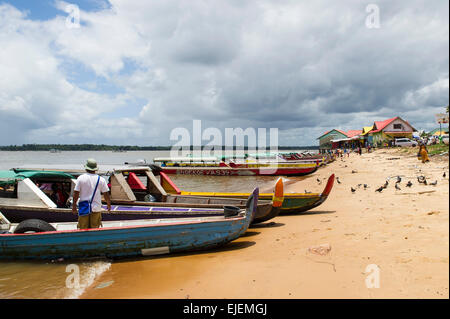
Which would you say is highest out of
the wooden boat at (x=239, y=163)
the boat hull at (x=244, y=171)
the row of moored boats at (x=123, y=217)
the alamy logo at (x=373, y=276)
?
the wooden boat at (x=239, y=163)

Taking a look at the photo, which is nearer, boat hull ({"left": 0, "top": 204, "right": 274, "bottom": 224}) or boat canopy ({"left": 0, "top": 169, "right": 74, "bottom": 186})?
boat hull ({"left": 0, "top": 204, "right": 274, "bottom": 224})

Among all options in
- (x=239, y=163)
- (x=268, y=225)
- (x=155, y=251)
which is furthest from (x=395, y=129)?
(x=155, y=251)

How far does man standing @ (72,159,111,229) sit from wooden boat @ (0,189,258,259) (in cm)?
30

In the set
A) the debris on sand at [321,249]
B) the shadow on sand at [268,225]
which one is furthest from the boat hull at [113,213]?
the debris on sand at [321,249]

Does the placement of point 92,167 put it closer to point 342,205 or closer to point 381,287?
point 381,287

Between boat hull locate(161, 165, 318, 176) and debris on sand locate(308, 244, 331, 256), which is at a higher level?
boat hull locate(161, 165, 318, 176)

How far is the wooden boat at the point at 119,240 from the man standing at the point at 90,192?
30 cm

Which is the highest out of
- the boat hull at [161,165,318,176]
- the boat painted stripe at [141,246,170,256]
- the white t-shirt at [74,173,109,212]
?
the boat hull at [161,165,318,176]

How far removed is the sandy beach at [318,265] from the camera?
Result: 12.9 feet

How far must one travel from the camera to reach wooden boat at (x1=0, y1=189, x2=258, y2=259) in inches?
256

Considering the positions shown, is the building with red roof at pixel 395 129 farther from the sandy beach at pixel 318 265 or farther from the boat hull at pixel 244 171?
the sandy beach at pixel 318 265

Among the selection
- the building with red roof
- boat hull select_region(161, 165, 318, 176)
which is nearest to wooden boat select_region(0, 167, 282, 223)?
boat hull select_region(161, 165, 318, 176)

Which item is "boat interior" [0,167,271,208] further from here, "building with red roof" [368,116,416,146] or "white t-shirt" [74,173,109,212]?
"building with red roof" [368,116,416,146]

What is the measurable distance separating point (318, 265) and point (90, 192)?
498 cm
